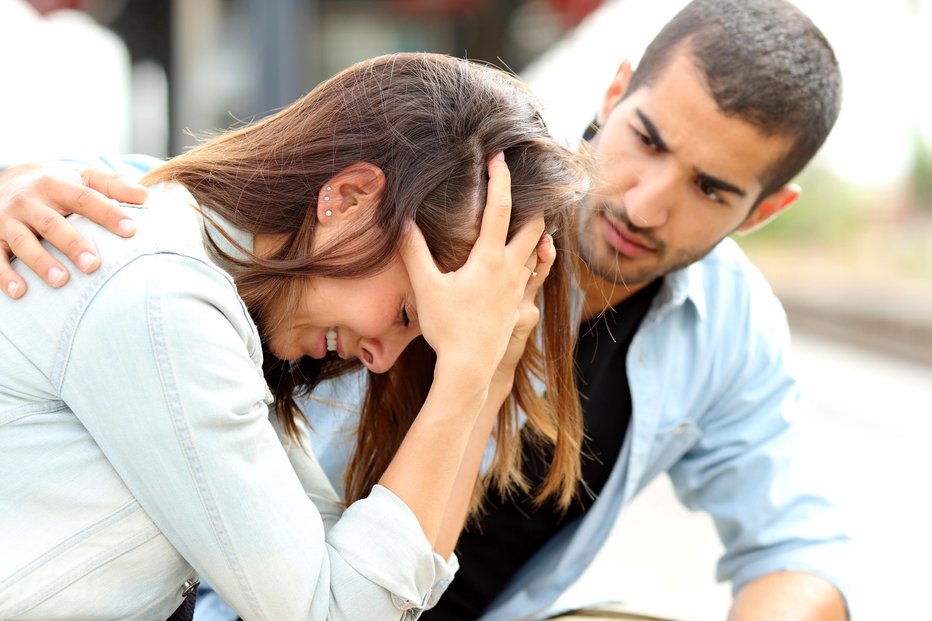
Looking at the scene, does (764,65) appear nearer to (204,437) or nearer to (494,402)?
(494,402)

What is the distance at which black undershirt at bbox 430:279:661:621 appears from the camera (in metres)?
2.12

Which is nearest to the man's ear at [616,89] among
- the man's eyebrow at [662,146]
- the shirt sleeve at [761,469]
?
the man's eyebrow at [662,146]

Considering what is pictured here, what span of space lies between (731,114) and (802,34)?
0.23m

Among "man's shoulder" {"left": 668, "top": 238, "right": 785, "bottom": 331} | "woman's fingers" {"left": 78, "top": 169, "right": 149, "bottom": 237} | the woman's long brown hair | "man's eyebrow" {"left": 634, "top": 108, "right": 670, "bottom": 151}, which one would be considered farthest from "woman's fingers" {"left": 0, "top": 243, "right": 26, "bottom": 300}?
"man's shoulder" {"left": 668, "top": 238, "right": 785, "bottom": 331}

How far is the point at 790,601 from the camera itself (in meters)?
1.96

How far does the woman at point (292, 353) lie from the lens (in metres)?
1.20

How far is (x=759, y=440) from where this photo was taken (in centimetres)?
217

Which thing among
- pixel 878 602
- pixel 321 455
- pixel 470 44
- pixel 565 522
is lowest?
pixel 878 602

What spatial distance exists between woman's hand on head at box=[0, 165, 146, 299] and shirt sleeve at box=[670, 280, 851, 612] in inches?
51.3

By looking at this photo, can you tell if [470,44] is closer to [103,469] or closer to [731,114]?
[731,114]

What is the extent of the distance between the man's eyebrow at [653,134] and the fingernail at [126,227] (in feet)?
3.70

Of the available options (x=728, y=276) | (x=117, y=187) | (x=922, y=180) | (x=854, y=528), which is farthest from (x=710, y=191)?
(x=922, y=180)

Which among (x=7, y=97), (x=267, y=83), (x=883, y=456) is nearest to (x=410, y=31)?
(x=267, y=83)

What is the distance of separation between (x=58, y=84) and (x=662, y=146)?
2.74m
